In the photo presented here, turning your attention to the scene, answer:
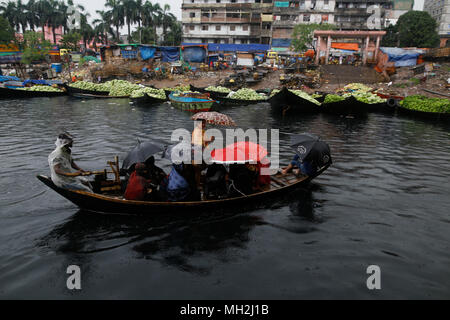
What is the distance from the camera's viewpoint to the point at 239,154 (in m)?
6.13

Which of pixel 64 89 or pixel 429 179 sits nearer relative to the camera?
pixel 429 179

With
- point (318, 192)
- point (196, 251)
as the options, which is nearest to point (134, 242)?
point (196, 251)

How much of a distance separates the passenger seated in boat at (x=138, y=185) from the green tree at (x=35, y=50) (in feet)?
167

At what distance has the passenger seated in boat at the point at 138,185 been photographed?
6059 millimetres

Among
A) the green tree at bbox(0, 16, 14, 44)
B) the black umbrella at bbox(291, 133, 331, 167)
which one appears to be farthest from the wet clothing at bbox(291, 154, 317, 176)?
the green tree at bbox(0, 16, 14, 44)

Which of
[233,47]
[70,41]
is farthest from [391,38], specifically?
[70,41]

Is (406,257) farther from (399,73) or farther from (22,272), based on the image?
(399,73)

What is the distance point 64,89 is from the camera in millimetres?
31672

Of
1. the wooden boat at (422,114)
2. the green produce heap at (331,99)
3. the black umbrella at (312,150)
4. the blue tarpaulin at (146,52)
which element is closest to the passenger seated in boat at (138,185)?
the black umbrella at (312,150)

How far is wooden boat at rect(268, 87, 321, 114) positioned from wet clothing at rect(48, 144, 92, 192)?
1787 centimetres

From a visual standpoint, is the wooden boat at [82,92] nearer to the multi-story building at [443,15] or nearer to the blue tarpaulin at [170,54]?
the blue tarpaulin at [170,54]

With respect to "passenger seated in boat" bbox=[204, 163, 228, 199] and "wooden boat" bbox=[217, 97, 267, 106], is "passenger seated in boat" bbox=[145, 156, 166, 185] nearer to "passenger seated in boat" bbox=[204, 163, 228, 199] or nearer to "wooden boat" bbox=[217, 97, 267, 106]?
"passenger seated in boat" bbox=[204, 163, 228, 199]

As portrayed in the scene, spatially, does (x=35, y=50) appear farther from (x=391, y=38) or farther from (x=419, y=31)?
(x=419, y=31)

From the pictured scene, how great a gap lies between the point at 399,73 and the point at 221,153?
113ft
